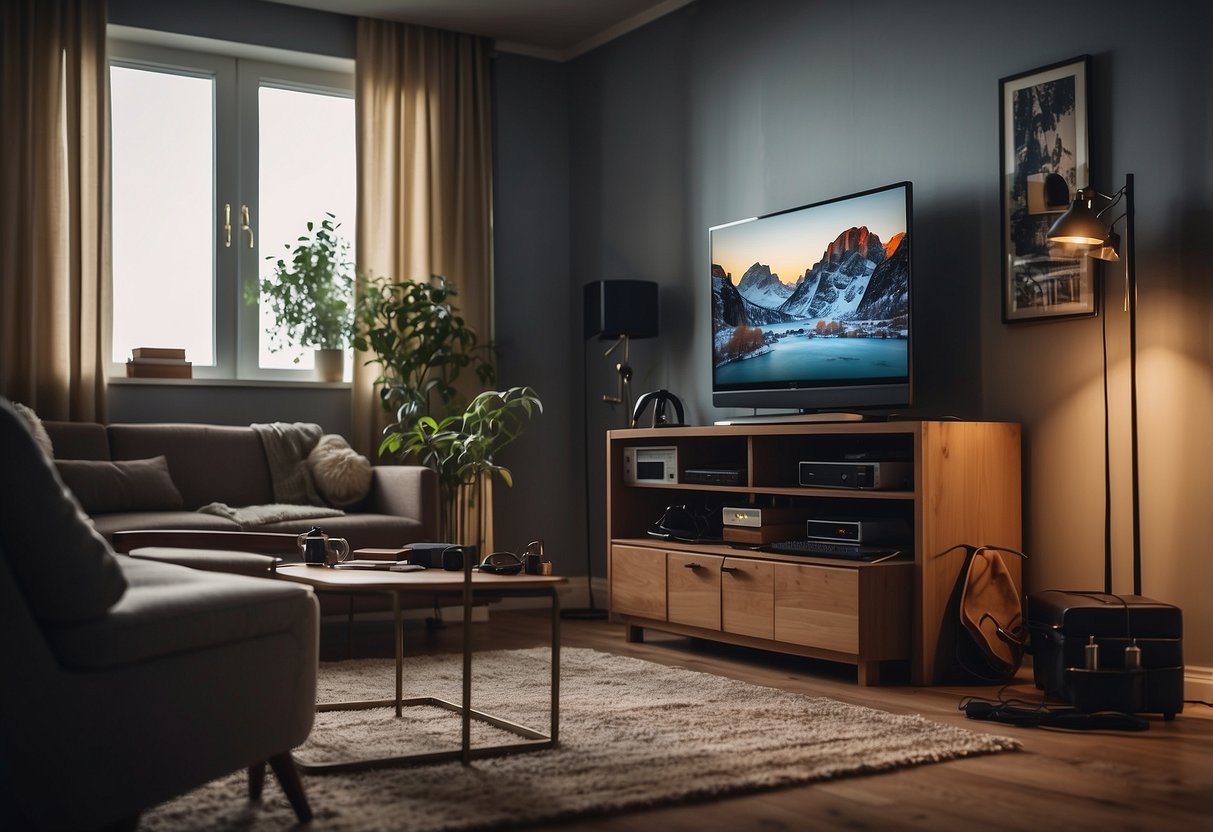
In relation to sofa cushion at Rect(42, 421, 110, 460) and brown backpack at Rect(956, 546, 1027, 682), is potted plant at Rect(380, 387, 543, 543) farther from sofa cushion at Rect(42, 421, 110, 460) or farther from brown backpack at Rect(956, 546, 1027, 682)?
brown backpack at Rect(956, 546, 1027, 682)

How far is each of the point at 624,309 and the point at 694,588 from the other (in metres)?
1.40

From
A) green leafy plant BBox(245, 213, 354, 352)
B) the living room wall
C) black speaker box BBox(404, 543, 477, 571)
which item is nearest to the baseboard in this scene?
the living room wall

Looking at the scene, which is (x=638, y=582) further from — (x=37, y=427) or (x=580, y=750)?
(x=37, y=427)

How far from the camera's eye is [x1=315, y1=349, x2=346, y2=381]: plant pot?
18.6 ft

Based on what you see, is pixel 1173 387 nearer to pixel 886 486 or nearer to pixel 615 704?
pixel 886 486

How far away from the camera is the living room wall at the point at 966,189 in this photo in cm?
349

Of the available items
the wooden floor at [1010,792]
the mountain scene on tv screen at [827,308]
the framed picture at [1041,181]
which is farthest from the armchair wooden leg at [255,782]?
the framed picture at [1041,181]

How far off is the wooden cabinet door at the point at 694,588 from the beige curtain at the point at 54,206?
2.38 m

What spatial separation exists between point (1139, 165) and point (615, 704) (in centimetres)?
212

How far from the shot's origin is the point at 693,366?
532cm

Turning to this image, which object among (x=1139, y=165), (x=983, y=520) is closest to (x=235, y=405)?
(x=983, y=520)

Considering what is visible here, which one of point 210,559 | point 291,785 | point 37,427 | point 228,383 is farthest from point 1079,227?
point 228,383

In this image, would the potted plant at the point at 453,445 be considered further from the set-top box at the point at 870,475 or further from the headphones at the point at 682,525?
the set-top box at the point at 870,475

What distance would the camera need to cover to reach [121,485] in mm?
4527
